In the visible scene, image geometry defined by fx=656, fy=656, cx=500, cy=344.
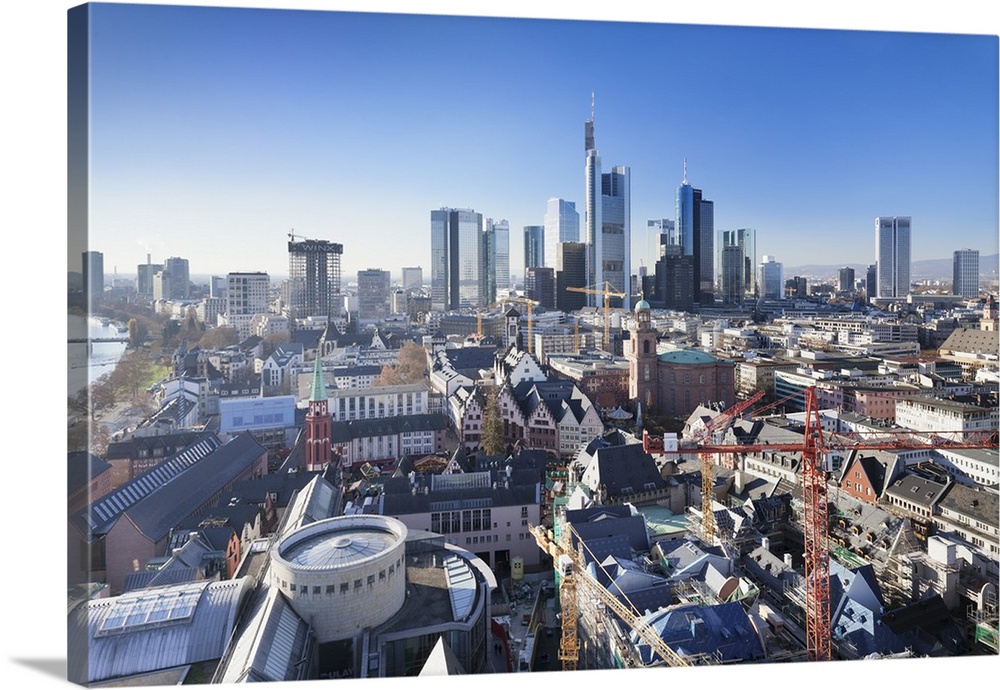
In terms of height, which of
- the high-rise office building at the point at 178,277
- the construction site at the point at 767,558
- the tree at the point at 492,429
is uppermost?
the high-rise office building at the point at 178,277

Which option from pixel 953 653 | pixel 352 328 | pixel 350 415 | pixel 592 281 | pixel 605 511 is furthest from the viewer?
pixel 592 281

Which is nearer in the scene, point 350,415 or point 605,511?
point 605,511

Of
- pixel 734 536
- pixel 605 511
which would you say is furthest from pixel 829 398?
pixel 605 511

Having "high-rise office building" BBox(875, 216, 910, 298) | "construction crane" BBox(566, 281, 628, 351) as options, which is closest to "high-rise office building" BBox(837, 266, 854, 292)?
"high-rise office building" BBox(875, 216, 910, 298)

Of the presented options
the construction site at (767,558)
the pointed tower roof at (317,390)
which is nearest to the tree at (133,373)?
the pointed tower roof at (317,390)

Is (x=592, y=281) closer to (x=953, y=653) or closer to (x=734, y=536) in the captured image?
(x=734, y=536)

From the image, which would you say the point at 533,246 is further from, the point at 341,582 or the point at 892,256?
the point at 341,582

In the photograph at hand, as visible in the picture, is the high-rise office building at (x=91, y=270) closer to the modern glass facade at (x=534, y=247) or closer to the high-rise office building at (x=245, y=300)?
the high-rise office building at (x=245, y=300)

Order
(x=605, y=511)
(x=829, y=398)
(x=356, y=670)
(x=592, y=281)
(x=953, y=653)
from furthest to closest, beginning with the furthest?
(x=592, y=281), (x=829, y=398), (x=605, y=511), (x=953, y=653), (x=356, y=670)
